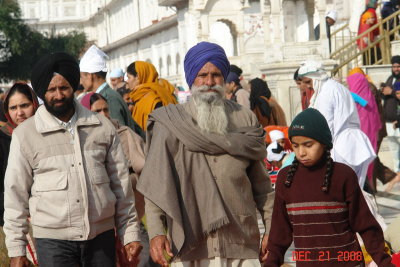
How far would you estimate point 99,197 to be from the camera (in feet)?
16.9

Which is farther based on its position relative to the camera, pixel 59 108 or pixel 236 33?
pixel 236 33

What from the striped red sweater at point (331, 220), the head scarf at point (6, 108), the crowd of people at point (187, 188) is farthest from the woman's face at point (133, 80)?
the striped red sweater at point (331, 220)

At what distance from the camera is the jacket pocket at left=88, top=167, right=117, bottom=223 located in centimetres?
512

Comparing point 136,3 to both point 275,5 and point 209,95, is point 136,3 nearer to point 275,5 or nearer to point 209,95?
point 275,5

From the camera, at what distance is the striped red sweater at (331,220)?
4664 mm

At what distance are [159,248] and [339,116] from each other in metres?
4.03

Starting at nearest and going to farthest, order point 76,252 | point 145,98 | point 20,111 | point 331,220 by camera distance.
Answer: point 331,220 < point 76,252 < point 20,111 < point 145,98

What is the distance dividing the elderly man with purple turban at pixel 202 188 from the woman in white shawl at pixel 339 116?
351 cm

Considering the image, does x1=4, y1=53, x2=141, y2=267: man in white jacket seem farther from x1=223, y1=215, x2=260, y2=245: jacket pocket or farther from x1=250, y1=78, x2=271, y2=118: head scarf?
x1=250, y1=78, x2=271, y2=118: head scarf

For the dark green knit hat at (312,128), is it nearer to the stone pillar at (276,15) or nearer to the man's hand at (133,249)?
the man's hand at (133,249)

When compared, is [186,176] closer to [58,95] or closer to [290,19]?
[58,95]

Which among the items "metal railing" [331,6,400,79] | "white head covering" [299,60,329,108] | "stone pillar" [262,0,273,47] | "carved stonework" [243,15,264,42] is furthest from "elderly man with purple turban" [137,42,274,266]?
"carved stonework" [243,15,264,42]

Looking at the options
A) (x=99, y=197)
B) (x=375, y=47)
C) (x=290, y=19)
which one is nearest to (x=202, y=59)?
(x=99, y=197)

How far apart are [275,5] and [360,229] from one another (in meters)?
20.3
